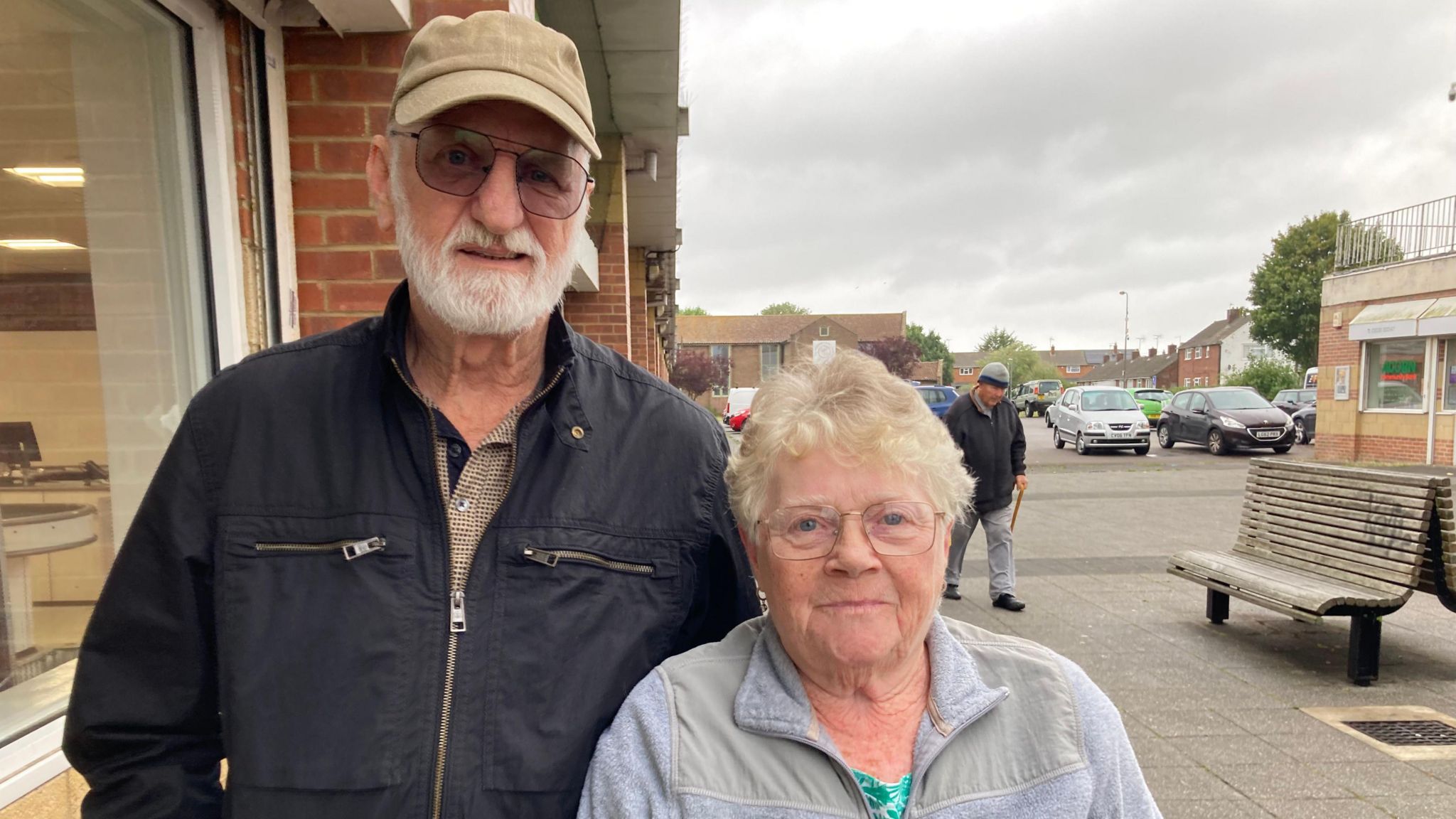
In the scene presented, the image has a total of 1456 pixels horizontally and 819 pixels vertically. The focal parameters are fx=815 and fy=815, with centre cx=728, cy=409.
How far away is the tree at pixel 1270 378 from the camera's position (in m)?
37.5

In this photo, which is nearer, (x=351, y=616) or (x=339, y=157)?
(x=351, y=616)

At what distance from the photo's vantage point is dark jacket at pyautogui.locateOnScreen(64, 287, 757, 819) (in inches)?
50.1

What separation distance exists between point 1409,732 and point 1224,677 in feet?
2.76

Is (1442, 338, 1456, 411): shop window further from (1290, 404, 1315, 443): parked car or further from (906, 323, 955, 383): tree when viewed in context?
(906, 323, 955, 383): tree

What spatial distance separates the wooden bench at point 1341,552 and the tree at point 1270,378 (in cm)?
3672

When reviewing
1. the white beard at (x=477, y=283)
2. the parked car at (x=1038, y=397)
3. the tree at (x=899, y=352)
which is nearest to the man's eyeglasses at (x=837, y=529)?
the white beard at (x=477, y=283)

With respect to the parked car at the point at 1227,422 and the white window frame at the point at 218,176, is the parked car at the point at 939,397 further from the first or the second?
the white window frame at the point at 218,176

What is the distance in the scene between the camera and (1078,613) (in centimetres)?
586

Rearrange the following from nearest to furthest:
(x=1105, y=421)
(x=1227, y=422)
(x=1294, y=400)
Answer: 1. (x=1227, y=422)
2. (x=1105, y=421)
3. (x=1294, y=400)

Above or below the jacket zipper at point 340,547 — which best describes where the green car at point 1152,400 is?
below

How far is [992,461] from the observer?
6516mm

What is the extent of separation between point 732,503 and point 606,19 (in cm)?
369

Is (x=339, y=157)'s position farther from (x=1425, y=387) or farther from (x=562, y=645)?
(x=1425, y=387)

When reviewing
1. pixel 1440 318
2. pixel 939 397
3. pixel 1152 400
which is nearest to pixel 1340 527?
pixel 1440 318
